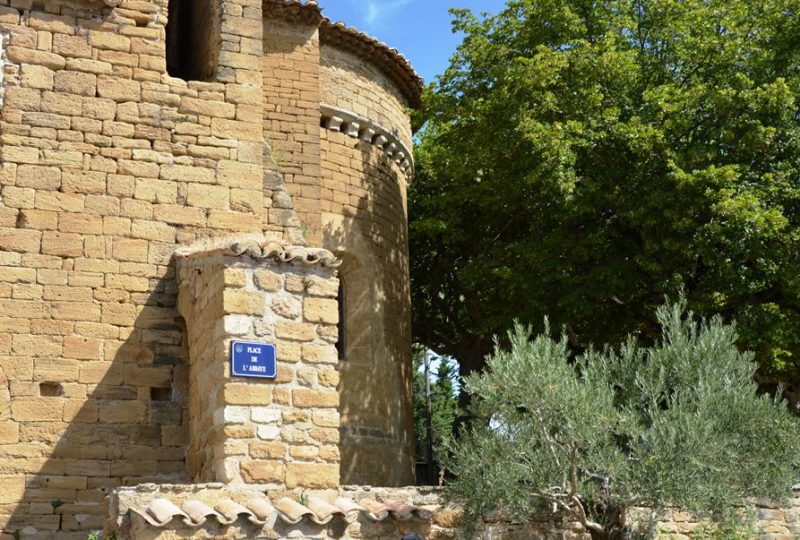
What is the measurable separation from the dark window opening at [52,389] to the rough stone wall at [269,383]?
4.19 ft

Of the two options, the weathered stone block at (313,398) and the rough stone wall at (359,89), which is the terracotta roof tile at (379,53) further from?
the weathered stone block at (313,398)

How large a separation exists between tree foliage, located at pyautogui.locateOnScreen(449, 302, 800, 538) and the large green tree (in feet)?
13.7

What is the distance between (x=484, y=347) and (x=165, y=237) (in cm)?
1286

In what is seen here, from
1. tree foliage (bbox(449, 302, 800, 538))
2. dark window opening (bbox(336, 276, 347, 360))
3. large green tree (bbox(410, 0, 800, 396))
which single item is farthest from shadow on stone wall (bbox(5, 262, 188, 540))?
large green tree (bbox(410, 0, 800, 396))

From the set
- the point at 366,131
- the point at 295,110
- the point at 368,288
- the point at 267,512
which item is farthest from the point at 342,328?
the point at 267,512

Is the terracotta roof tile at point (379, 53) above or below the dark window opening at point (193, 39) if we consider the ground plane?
above

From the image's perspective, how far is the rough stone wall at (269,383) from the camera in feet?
26.4

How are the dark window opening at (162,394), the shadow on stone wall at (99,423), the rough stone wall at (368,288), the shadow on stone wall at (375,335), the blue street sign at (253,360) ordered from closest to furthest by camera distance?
the blue street sign at (253,360)
the shadow on stone wall at (99,423)
the dark window opening at (162,394)
the shadow on stone wall at (375,335)
the rough stone wall at (368,288)

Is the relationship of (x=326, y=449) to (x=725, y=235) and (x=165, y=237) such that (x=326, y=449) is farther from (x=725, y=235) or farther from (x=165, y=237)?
(x=725, y=235)

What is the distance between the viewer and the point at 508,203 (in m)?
17.6

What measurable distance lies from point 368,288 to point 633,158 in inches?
186

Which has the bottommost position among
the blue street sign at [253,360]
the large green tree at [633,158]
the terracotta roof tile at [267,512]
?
the terracotta roof tile at [267,512]

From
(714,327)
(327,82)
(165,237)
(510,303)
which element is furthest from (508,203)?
(165,237)

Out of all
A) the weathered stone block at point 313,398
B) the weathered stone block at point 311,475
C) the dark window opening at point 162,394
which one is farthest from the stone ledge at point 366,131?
the weathered stone block at point 311,475
